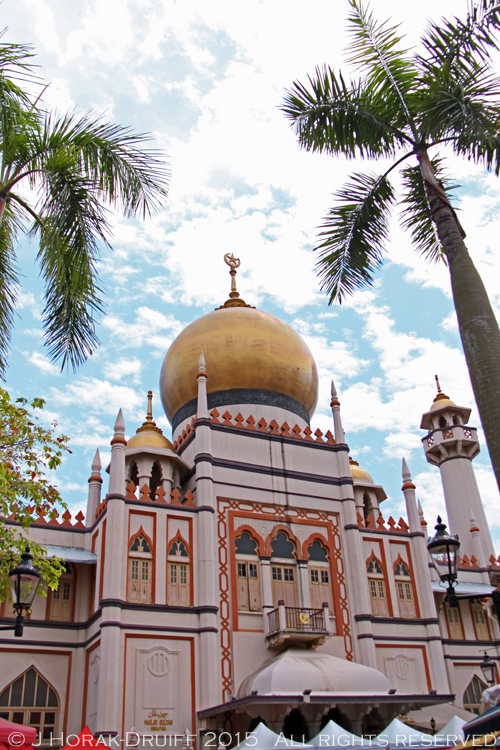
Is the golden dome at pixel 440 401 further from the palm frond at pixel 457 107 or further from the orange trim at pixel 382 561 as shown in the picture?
the palm frond at pixel 457 107


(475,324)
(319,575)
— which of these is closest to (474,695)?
(319,575)

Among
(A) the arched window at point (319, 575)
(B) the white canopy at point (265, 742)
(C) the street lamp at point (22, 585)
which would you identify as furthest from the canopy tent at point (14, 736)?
(A) the arched window at point (319, 575)

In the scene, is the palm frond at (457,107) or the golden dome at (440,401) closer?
the palm frond at (457,107)

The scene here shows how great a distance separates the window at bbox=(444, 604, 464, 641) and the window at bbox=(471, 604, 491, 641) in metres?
0.61

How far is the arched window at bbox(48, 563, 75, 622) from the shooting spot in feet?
53.5

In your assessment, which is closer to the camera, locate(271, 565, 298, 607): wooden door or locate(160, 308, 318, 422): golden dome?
locate(271, 565, 298, 607): wooden door

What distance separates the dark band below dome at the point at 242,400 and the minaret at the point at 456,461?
10.3 metres

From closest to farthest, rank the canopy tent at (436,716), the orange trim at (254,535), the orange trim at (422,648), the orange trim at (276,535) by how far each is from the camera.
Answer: the canopy tent at (436,716)
the orange trim at (254,535)
the orange trim at (276,535)
the orange trim at (422,648)

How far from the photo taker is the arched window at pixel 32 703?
14711 millimetres

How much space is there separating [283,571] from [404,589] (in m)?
3.93

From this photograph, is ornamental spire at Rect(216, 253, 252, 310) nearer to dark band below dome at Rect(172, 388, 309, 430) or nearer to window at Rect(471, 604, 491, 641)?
dark band below dome at Rect(172, 388, 309, 430)

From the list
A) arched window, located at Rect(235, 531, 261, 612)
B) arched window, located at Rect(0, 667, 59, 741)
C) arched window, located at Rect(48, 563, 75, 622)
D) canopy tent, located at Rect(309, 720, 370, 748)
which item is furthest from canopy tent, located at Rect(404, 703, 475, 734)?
arched window, located at Rect(48, 563, 75, 622)

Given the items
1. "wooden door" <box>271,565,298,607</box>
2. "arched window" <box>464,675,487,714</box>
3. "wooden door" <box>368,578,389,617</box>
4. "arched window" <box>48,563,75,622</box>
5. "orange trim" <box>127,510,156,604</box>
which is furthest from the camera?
"arched window" <box>464,675,487,714</box>

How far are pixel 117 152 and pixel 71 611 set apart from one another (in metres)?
11.8
